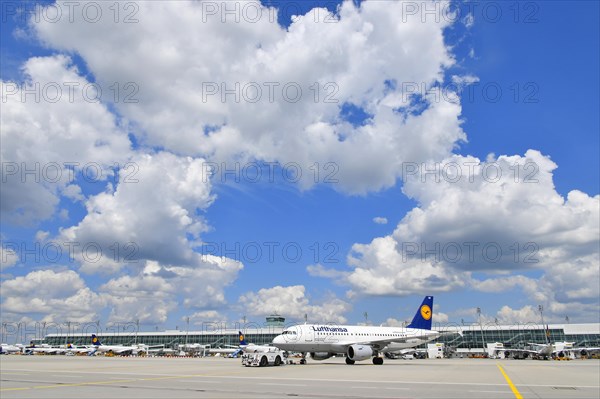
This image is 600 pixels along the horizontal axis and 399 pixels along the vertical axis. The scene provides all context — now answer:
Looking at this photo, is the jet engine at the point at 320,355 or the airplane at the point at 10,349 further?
the airplane at the point at 10,349

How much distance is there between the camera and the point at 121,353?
14050cm

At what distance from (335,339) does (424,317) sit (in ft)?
78.2

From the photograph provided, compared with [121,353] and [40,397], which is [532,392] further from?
[121,353]

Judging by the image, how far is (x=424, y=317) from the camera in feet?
258

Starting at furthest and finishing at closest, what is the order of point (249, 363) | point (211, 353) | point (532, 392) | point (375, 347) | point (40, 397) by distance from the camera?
1. point (211, 353)
2. point (375, 347)
3. point (249, 363)
4. point (532, 392)
5. point (40, 397)

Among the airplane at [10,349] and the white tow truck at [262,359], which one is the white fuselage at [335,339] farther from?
the airplane at [10,349]

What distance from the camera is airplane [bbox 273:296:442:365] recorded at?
190ft

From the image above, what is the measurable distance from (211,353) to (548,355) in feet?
338

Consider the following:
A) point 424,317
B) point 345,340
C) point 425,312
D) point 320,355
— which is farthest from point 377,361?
point 425,312

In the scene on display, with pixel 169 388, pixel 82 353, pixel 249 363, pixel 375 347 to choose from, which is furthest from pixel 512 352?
pixel 82 353

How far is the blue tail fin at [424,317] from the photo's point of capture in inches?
3086

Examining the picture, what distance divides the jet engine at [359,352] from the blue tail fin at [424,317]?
72.8 feet

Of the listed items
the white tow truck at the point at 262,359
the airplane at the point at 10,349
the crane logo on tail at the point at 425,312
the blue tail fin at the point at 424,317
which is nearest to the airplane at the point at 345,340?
the white tow truck at the point at 262,359

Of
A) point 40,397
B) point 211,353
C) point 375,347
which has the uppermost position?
point 40,397
